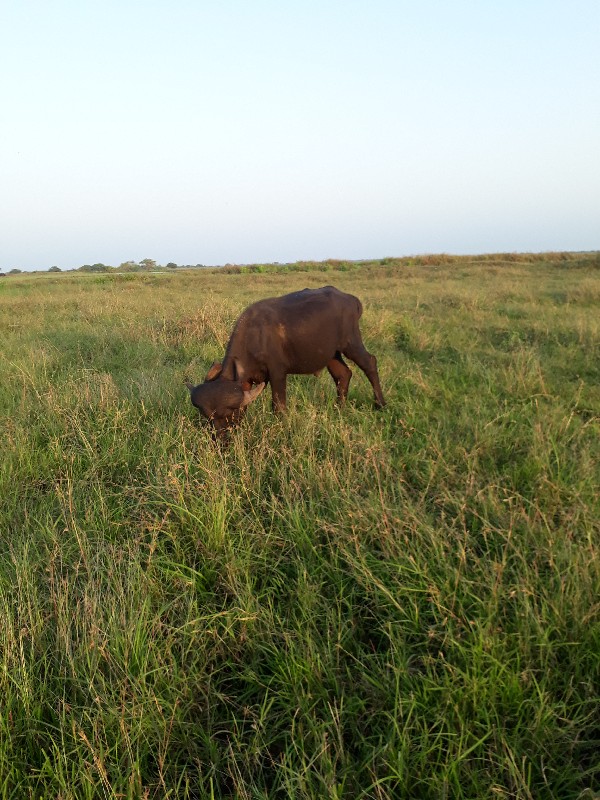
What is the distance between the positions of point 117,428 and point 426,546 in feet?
9.91

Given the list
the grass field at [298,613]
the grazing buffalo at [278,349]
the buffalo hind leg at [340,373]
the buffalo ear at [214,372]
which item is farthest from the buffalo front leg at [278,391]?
the buffalo hind leg at [340,373]

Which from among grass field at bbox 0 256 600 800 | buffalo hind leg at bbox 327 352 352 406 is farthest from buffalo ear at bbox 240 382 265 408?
Answer: buffalo hind leg at bbox 327 352 352 406

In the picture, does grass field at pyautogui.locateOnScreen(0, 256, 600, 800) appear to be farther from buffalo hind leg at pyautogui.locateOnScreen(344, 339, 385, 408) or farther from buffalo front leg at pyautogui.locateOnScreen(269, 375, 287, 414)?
buffalo hind leg at pyautogui.locateOnScreen(344, 339, 385, 408)

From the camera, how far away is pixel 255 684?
207 centimetres

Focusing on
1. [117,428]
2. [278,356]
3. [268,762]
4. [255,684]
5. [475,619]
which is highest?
[278,356]

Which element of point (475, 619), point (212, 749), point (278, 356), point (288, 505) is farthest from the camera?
point (278, 356)

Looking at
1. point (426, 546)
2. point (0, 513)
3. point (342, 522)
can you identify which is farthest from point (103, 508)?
point (426, 546)

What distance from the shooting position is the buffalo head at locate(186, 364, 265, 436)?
160 inches

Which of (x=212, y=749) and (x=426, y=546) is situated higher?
(x=426, y=546)

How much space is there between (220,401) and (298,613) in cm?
209

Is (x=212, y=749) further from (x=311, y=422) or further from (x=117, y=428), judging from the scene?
(x=117, y=428)

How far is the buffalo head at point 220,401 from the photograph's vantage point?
4.07 m

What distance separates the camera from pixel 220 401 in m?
4.08

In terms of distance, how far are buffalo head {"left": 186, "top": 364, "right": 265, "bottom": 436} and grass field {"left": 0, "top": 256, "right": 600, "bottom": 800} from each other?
181 mm
